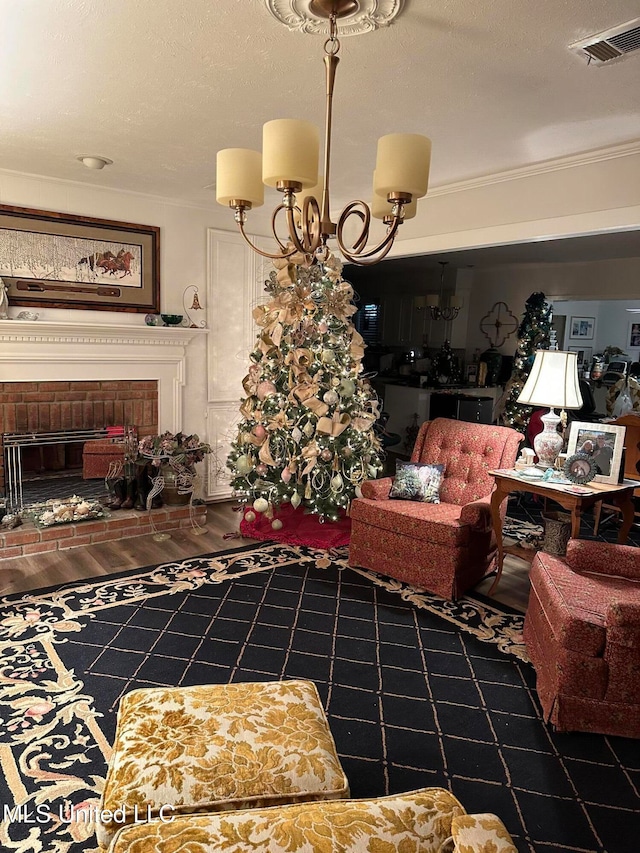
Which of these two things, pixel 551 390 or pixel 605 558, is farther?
pixel 551 390

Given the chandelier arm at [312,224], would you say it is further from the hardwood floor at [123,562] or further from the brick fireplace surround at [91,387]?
the brick fireplace surround at [91,387]

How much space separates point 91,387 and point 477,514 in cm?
325

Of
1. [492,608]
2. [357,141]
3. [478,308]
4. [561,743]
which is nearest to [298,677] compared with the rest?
[561,743]

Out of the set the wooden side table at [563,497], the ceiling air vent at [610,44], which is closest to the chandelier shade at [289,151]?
the ceiling air vent at [610,44]

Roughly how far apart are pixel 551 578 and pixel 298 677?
4.19 feet

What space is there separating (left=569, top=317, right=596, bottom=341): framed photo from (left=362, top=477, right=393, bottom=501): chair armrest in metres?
6.36

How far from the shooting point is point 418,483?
399cm

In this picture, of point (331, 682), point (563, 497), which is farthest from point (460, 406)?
point (331, 682)

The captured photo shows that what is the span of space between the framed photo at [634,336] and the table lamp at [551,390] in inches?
252

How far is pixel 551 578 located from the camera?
274 centimetres

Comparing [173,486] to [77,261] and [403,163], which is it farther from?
[403,163]

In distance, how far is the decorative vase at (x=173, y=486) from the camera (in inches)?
191

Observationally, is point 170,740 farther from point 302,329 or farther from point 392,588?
point 302,329

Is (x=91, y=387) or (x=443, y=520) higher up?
(x=91, y=387)
